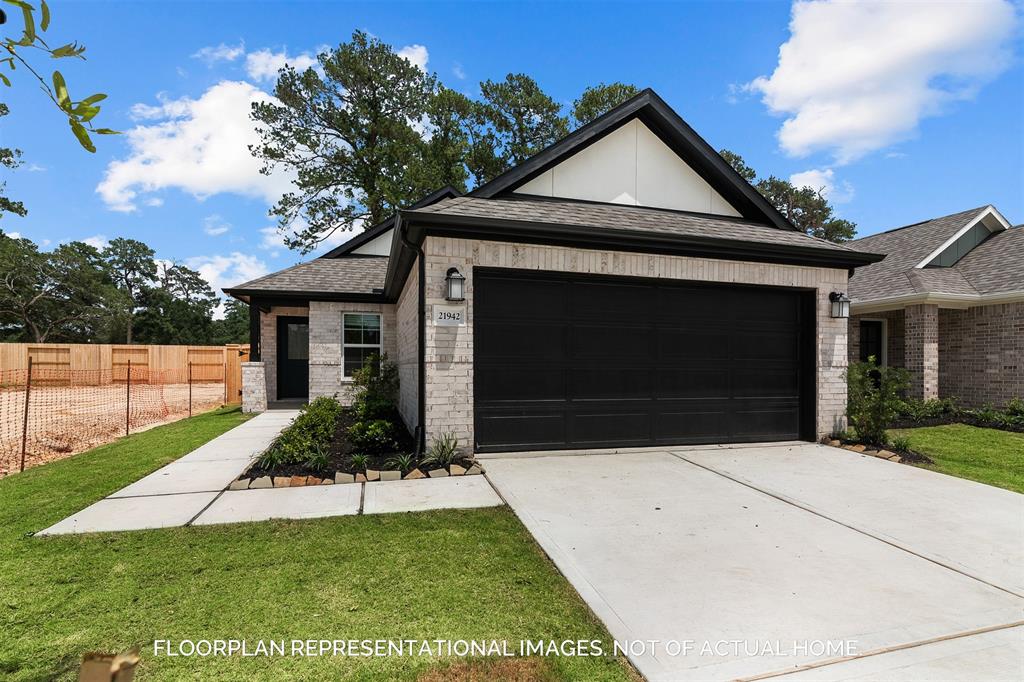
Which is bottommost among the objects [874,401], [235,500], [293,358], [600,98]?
Answer: [235,500]

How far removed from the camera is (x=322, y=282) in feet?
39.1

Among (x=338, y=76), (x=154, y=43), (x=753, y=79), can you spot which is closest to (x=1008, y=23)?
(x=753, y=79)

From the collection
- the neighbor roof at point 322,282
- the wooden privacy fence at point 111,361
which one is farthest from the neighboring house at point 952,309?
the wooden privacy fence at point 111,361

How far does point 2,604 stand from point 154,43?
4.84 metres

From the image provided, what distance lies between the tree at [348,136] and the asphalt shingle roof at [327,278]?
733cm

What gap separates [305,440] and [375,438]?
0.91 m

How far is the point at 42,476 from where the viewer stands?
5.83m

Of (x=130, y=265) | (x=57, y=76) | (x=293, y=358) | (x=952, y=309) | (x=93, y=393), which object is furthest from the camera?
(x=130, y=265)

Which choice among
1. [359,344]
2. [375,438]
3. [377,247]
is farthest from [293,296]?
[375,438]

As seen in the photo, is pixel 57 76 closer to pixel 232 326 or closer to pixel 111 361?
pixel 111 361

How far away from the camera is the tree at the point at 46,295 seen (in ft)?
108

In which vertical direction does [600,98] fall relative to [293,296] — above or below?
above

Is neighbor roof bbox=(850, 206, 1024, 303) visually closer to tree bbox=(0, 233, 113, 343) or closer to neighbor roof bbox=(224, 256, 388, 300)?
neighbor roof bbox=(224, 256, 388, 300)

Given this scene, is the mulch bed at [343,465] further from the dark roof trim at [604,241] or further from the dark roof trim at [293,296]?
the dark roof trim at [293,296]
